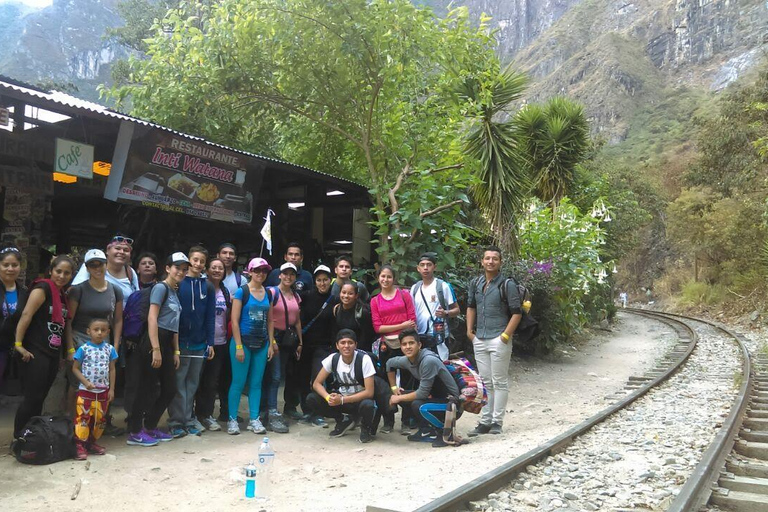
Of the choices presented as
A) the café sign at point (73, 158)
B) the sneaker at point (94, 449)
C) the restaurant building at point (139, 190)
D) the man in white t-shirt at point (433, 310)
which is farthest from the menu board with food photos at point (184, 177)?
Answer: the man in white t-shirt at point (433, 310)

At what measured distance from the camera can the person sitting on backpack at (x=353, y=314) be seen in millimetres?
6266

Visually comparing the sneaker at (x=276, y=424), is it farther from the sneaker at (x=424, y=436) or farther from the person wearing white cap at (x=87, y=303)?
the person wearing white cap at (x=87, y=303)

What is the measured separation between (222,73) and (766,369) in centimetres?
1053

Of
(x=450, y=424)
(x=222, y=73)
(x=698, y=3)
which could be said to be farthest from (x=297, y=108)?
(x=698, y=3)

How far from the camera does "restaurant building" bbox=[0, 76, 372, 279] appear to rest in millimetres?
6926

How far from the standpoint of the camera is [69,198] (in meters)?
9.59

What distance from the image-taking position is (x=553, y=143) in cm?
1580

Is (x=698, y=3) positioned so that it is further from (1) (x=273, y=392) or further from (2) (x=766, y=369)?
(1) (x=273, y=392)

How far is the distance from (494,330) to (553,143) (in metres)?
10.9

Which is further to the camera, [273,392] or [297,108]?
[297,108]

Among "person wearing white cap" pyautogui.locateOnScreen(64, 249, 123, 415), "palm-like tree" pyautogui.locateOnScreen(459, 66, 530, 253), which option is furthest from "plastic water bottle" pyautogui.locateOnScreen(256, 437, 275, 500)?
"palm-like tree" pyautogui.locateOnScreen(459, 66, 530, 253)

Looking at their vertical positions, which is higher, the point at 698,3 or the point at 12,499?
the point at 698,3

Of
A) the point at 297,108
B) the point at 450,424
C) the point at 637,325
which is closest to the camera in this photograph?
the point at 450,424

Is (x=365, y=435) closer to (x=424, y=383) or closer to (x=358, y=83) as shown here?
(x=424, y=383)
